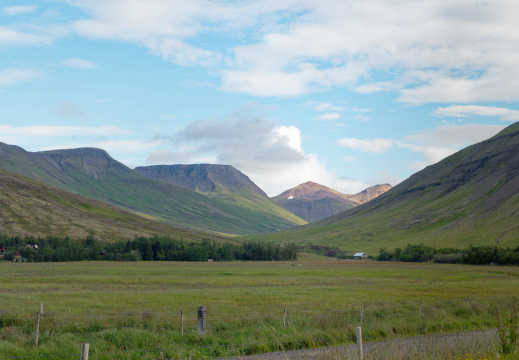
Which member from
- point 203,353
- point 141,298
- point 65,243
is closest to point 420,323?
point 203,353

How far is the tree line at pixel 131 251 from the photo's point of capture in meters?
151

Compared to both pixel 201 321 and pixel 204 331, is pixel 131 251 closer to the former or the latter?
pixel 201 321

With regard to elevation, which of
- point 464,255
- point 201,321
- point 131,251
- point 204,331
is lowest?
point 131,251

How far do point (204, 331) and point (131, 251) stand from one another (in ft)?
484

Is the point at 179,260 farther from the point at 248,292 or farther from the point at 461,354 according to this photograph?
the point at 461,354

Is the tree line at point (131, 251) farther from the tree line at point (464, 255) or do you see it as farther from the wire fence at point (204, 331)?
the wire fence at point (204, 331)

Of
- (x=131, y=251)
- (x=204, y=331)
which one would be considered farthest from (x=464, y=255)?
(x=204, y=331)

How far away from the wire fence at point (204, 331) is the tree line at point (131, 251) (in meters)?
130

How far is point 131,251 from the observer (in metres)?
164

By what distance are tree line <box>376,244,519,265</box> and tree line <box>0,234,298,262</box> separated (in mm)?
46714

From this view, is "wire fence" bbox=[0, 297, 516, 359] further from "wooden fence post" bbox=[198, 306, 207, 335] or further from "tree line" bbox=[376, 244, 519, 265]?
"tree line" bbox=[376, 244, 519, 265]

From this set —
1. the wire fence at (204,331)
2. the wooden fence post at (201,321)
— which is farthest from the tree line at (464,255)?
the wooden fence post at (201,321)

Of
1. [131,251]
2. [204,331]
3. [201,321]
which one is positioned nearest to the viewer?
[204,331]

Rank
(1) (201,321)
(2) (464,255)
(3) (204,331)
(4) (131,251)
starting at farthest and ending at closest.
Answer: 1. (4) (131,251)
2. (2) (464,255)
3. (1) (201,321)
4. (3) (204,331)
